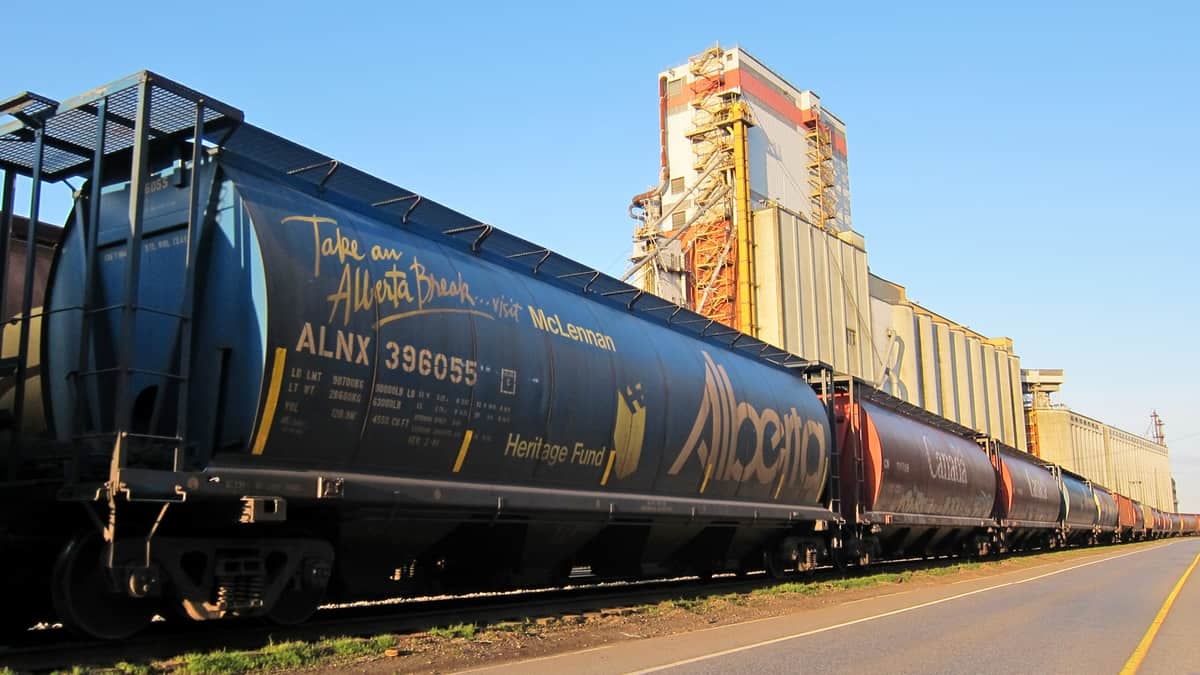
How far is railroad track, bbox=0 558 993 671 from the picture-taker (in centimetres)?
716

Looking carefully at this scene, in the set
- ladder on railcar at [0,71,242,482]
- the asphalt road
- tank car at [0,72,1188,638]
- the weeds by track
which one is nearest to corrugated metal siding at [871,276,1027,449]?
the asphalt road

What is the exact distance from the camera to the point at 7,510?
24.4ft

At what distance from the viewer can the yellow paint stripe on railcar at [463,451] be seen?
952cm

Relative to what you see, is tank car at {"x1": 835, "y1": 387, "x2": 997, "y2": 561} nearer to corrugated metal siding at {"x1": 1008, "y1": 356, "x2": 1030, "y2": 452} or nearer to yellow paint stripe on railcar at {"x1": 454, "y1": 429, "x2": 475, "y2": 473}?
yellow paint stripe on railcar at {"x1": 454, "y1": 429, "x2": 475, "y2": 473}

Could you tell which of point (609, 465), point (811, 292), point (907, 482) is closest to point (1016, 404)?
point (811, 292)

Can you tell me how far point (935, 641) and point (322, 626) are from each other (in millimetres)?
6426

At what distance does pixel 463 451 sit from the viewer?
9.56 metres

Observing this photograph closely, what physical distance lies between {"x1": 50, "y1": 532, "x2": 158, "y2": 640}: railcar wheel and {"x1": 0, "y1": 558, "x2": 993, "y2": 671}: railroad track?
0.56 feet

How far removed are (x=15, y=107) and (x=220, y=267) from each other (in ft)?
7.94

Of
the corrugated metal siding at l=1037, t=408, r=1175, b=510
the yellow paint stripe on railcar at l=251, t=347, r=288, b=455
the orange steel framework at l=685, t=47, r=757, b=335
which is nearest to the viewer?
the yellow paint stripe on railcar at l=251, t=347, r=288, b=455

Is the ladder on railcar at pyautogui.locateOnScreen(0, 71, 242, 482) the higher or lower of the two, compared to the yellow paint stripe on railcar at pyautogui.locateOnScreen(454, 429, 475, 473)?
higher

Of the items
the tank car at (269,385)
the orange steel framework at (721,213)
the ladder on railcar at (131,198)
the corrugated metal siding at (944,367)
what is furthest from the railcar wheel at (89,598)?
the corrugated metal siding at (944,367)

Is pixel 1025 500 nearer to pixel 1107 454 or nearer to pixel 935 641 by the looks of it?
pixel 935 641

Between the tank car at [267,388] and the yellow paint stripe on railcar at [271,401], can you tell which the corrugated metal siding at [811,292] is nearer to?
the tank car at [267,388]
